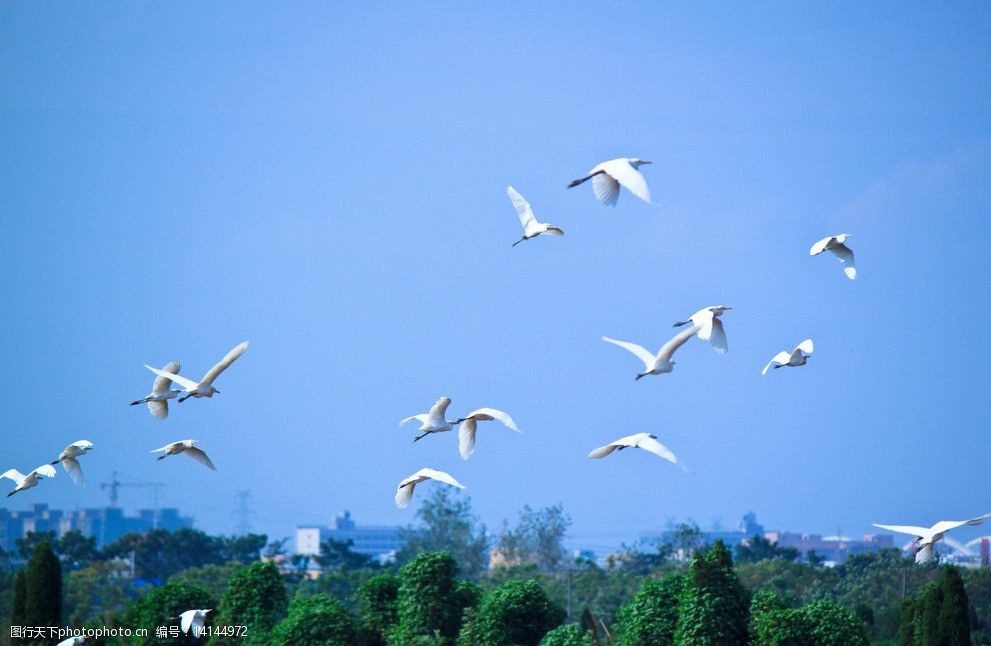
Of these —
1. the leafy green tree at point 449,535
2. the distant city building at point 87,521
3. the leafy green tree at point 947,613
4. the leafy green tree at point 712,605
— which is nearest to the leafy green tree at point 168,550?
the leafy green tree at point 449,535

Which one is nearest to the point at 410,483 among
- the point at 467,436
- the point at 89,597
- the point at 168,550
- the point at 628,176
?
the point at 467,436

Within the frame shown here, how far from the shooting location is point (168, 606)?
69.2ft

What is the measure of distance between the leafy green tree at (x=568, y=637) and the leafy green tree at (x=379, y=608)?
3.26 metres

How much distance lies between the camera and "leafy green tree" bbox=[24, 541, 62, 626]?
840 inches

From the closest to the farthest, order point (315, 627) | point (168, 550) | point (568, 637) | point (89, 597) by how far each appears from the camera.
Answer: point (568, 637)
point (315, 627)
point (89, 597)
point (168, 550)

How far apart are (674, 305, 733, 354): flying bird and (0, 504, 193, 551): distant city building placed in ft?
355

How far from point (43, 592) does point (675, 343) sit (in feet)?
35.7

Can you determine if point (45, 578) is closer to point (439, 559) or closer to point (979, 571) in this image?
point (439, 559)

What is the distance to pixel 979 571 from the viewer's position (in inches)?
1302

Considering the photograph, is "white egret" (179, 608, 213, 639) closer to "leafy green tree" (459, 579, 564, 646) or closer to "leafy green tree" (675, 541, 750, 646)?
"leafy green tree" (459, 579, 564, 646)

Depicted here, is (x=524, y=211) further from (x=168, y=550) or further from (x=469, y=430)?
(x=168, y=550)

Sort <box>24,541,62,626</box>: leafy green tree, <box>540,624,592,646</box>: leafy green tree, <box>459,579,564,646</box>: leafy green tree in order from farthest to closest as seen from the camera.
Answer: <box>24,541,62,626</box>: leafy green tree, <box>459,579,564,646</box>: leafy green tree, <box>540,624,592,646</box>: leafy green tree

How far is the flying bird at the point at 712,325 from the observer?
17391 mm

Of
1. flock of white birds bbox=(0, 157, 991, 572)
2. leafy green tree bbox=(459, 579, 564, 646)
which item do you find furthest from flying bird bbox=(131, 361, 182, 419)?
leafy green tree bbox=(459, 579, 564, 646)
